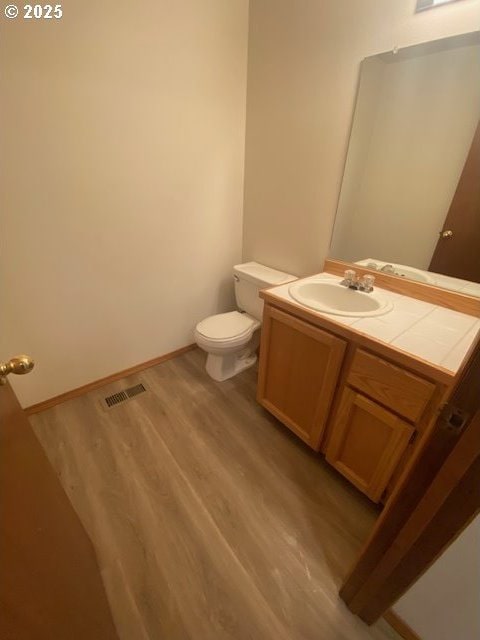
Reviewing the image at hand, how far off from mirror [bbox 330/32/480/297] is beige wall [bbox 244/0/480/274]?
68 mm

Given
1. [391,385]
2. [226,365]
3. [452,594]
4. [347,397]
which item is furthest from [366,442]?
[226,365]

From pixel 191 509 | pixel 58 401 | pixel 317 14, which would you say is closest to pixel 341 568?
pixel 191 509

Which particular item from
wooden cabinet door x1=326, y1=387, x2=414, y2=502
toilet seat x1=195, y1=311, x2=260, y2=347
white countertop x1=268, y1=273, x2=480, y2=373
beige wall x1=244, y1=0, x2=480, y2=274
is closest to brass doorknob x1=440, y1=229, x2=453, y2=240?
white countertop x1=268, y1=273, x2=480, y2=373

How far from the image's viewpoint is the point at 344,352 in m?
1.11

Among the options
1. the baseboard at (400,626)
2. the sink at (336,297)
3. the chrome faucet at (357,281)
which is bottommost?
the baseboard at (400,626)

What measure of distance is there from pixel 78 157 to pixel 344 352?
158cm

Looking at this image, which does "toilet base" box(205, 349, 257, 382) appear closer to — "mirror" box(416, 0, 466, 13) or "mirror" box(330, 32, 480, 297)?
"mirror" box(330, 32, 480, 297)

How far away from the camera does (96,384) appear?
188cm

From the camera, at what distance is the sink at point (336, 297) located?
1283mm

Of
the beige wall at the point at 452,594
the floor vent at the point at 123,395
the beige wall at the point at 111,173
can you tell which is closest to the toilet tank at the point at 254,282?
the beige wall at the point at 111,173

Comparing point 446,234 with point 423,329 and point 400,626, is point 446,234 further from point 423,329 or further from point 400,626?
point 400,626

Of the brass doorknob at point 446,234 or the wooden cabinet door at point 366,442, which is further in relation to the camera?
the brass doorknob at point 446,234

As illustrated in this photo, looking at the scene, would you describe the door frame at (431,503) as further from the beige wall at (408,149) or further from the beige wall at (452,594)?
the beige wall at (408,149)

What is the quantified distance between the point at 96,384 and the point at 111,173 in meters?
1.33
